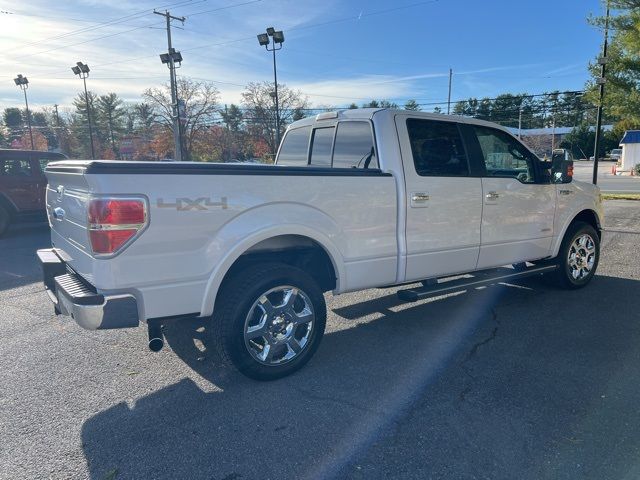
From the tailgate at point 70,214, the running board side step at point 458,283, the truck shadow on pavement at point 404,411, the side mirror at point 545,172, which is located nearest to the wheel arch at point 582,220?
the running board side step at point 458,283

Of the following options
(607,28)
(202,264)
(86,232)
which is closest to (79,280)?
(86,232)

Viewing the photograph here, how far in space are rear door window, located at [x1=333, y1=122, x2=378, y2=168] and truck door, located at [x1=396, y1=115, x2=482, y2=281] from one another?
11.8 inches

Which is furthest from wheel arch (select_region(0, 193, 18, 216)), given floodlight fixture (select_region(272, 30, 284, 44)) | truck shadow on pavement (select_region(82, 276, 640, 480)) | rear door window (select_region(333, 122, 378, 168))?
floodlight fixture (select_region(272, 30, 284, 44))

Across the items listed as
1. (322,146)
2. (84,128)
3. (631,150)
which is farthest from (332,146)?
(84,128)

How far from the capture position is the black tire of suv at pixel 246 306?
10.6ft

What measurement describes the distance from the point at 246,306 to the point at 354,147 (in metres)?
2.00

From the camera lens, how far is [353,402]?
3.17 meters

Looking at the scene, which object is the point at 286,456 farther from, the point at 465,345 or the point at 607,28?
the point at 607,28

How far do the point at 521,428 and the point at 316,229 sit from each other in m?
1.95

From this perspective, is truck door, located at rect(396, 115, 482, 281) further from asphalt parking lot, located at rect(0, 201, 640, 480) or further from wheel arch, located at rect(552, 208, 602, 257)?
wheel arch, located at rect(552, 208, 602, 257)

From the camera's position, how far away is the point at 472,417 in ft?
9.67

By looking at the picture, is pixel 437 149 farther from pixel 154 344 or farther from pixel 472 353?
pixel 154 344

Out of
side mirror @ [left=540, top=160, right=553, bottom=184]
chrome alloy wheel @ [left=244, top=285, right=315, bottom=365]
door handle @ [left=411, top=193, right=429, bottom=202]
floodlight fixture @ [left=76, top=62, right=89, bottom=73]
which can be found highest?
floodlight fixture @ [left=76, top=62, right=89, bottom=73]

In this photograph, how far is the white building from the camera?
4969cm
